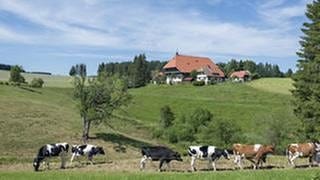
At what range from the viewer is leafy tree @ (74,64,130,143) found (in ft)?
204

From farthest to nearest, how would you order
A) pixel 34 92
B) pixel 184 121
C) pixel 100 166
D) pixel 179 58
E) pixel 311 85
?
pixel 179 58 < pixel 34 92 < pixel 184 121 < pixel 311 85 < pixel 100 166

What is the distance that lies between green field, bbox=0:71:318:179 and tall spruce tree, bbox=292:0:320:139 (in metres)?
6.95

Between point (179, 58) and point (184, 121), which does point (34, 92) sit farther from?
point (179, 58)

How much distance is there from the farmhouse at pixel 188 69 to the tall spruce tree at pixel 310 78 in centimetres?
11782

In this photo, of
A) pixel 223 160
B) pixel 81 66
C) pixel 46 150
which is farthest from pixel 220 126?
pixel 46 150

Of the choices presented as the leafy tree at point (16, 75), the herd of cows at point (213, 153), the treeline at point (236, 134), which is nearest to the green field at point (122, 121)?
the treeline at point (236, 134)

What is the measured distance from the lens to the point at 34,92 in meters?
103

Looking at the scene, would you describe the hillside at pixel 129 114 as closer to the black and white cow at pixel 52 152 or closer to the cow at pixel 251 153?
the black and white cow at pixel 52 152

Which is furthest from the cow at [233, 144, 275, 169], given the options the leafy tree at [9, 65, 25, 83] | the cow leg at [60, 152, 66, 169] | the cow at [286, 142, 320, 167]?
the leafy tree at [9, 65, 25, 83]

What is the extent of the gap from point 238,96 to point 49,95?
134ft

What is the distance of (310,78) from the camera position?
54.9m

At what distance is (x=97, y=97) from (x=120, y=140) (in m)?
7.20

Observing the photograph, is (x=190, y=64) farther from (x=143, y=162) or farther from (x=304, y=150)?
(x=143, y=162)

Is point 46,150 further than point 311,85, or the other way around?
point 311,85
